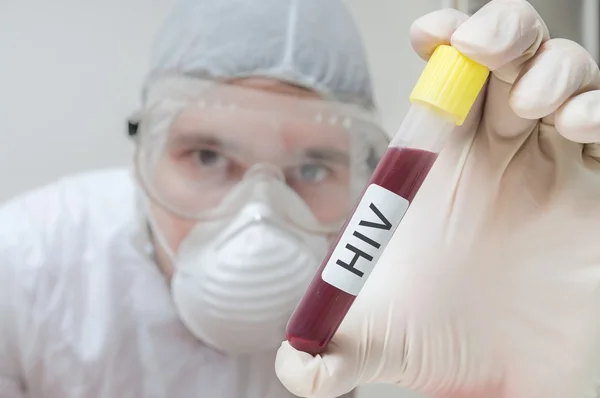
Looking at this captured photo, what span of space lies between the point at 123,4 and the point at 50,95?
205mm

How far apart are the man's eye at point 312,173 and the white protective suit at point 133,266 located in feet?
0.36

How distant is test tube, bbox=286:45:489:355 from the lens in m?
0.50

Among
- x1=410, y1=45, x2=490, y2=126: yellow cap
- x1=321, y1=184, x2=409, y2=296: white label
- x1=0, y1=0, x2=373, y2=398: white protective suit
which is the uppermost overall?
x1=410, y1=45, x2=490, y2=126: yellow cap

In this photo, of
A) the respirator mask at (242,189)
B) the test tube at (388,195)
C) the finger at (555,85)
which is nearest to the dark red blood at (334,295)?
the test tube at (388,195)

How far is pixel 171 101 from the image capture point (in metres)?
0.94

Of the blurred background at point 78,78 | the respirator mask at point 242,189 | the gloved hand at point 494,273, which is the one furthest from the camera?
the blurred background at point 78,78

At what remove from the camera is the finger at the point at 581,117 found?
55 cm

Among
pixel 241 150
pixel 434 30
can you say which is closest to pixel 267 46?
pixel 241 150

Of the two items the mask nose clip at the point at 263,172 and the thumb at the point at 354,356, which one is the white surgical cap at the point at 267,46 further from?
the thumb at the point at 354,356

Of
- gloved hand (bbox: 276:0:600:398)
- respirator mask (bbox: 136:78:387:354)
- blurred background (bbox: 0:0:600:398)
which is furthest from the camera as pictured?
blurred background (bbox: 0:0:600:398)

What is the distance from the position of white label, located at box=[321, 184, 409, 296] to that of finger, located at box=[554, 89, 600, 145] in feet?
0.58

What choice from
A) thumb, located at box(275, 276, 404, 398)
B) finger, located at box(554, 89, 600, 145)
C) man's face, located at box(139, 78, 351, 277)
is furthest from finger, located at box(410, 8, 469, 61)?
man's face, located at box(139, 78, 351, 277)

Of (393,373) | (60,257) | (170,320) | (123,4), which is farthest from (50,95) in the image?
(393,373)

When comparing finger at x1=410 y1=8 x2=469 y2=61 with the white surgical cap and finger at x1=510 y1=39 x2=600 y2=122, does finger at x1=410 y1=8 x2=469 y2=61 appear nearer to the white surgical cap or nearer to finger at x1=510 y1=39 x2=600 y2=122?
finger at x1=510 y1=39 x2=600 y2=122
